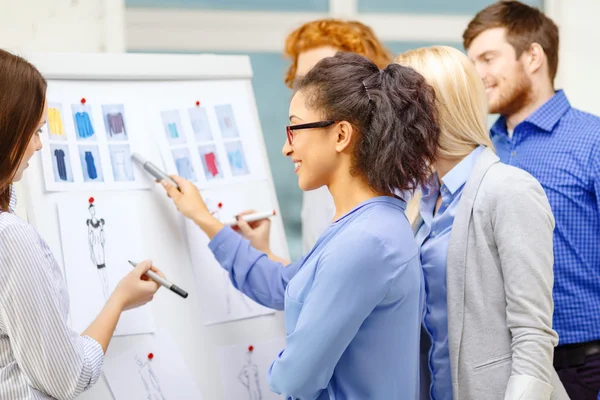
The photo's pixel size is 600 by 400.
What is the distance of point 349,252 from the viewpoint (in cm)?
116

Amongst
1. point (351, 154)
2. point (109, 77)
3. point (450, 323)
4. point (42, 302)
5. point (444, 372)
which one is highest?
point (109, 77)

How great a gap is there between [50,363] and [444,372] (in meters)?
0.77

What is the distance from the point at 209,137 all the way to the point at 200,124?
0.04 m

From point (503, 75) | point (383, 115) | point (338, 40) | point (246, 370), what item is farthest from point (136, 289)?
point (503, 75)

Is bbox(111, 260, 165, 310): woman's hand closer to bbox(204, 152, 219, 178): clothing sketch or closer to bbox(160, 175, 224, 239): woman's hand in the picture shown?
bbox(160, 175, 224, 239): woman's hand

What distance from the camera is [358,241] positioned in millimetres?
1160

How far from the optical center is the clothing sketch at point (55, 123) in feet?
5.38

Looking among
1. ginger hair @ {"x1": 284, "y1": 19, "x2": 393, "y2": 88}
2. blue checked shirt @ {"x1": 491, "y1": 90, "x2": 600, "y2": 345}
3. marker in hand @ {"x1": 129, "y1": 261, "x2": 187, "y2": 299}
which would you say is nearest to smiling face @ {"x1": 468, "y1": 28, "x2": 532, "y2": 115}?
blue checked shirt @ {"x1": 491, "y1": 90, "x2": 600, "y2": 345}

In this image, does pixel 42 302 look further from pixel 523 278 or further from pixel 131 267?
pixel 523 278

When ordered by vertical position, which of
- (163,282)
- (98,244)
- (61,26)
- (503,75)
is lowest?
(163,282)

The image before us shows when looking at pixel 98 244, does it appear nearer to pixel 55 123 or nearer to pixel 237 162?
pixel 55 123

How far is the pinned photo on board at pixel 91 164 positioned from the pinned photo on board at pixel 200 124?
0.91ft

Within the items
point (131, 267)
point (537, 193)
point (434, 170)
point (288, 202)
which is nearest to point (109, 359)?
point (131, 267)

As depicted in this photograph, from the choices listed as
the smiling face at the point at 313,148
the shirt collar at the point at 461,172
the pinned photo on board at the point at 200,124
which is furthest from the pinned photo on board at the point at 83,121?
the shirt collar at the point at 461,172
